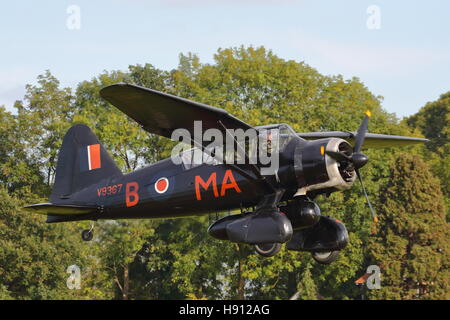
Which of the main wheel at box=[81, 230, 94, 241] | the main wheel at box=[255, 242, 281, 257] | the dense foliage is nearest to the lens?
the main wheel at box=[255, 242, 281, 257]

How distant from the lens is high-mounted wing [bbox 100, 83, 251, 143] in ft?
49.4

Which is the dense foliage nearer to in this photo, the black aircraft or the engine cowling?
the black aircraft

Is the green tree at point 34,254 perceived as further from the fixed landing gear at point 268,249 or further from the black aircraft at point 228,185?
the fixed landing gear at point 268,249

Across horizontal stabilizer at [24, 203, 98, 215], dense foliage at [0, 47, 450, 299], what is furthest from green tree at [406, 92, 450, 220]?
horizontal stabilizer at [24, 203, 98, 215]

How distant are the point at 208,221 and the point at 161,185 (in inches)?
732

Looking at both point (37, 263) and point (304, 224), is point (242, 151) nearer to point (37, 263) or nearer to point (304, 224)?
point (304, 224)

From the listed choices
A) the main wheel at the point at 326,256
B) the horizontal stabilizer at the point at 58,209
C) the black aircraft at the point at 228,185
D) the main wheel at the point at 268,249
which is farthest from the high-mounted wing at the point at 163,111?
the main wheel at the point at 326,256

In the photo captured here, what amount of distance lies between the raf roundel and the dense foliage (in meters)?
18.9

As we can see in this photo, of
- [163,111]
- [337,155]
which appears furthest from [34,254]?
[337,155]

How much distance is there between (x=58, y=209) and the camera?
1839 centimetres

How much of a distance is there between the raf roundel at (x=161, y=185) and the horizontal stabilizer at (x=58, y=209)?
1.87 m

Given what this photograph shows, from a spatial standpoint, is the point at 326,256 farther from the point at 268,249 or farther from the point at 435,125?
the point at 435,125

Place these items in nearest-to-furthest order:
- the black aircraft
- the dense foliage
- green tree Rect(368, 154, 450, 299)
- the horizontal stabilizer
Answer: the black aircraft < the horizontal stabilizer < green tree Rect(368, 154, 450, 299) < the dense foliage

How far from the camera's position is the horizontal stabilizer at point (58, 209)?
18.0 meters
